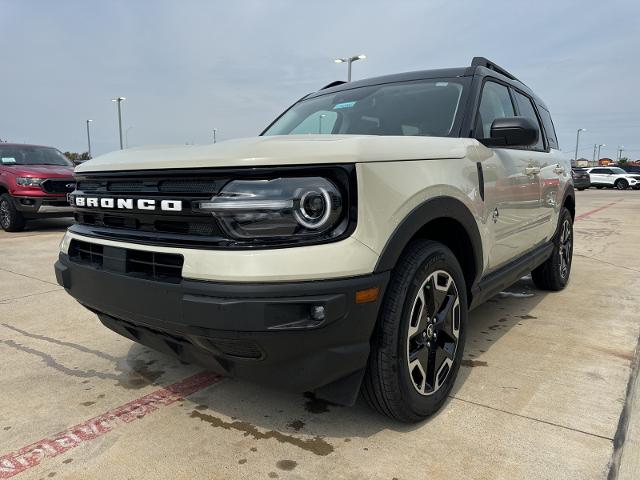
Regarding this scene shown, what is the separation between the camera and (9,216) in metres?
8.95

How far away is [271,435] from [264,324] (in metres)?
0.75

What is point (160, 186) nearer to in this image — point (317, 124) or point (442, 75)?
point (317, 124)

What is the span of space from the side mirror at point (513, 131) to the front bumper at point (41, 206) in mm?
7790

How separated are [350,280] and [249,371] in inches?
21.7

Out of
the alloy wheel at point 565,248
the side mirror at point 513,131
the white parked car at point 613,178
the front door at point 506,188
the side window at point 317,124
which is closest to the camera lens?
the side mirror at point 513,131

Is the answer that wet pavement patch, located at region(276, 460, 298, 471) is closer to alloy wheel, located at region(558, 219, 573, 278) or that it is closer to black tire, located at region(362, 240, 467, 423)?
black tire, located at region(362, 240, 467, 423)

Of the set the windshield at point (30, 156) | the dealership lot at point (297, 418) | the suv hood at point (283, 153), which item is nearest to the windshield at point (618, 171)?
the windshield at point (30, 156)

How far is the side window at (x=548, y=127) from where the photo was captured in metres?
4.62

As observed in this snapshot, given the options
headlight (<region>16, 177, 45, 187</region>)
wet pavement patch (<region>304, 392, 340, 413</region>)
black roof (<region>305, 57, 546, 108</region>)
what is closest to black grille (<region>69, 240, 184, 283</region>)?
wet pavement patch (<region>304, 392, 340, 413</region>)

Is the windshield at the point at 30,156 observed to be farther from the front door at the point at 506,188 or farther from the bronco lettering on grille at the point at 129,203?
the front door at the point at 506,188

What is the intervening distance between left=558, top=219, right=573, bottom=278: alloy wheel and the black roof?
1669 mm

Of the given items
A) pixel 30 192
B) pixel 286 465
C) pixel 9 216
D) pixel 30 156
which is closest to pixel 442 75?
pixel 286 465

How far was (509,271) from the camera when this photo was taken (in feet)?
10.8

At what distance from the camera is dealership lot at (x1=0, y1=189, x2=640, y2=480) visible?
2.03 metres
